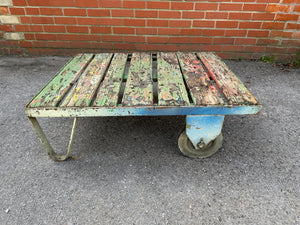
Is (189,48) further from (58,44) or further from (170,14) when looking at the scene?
(58,44)

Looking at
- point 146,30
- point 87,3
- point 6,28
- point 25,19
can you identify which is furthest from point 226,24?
point 6,28

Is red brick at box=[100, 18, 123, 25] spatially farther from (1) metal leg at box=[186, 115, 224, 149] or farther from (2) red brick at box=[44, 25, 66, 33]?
(1) metal leg at box=[186, 115, 224, 149]

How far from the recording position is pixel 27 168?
153 centimetres

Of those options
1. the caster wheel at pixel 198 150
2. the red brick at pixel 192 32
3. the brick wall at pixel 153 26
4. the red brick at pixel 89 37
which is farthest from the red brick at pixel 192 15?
the caster wheel at pixel 198 150

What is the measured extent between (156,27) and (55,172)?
2115 mm

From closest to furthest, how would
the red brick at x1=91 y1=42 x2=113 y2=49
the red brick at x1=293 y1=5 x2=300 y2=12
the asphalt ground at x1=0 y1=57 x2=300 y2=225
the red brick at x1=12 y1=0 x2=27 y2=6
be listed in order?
the asphalt ground at x1=0 y1=57 x2=300 y2=225 → the red brick at x1=293 y1=5 x2=300 y2=12 → the red brick at x1=12 y1=0 x2=27 y2=6 → the red brick at x1=91 y1=42 x2=113 y2=49

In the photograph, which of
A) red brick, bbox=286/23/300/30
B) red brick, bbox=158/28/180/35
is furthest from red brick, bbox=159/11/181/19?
red brick, bbox=286/23/300/30

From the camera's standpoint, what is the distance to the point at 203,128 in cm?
141

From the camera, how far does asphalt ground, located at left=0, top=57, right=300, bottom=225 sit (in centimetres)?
124

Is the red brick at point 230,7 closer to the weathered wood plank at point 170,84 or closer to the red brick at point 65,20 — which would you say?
the weathered wood plank at point 170,84

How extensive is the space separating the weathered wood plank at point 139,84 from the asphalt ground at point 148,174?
473mm

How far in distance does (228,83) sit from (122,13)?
5.98 ft

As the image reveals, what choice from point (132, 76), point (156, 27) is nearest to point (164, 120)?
point (132, 76)

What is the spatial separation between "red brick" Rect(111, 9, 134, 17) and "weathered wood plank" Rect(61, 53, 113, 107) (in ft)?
3.35
